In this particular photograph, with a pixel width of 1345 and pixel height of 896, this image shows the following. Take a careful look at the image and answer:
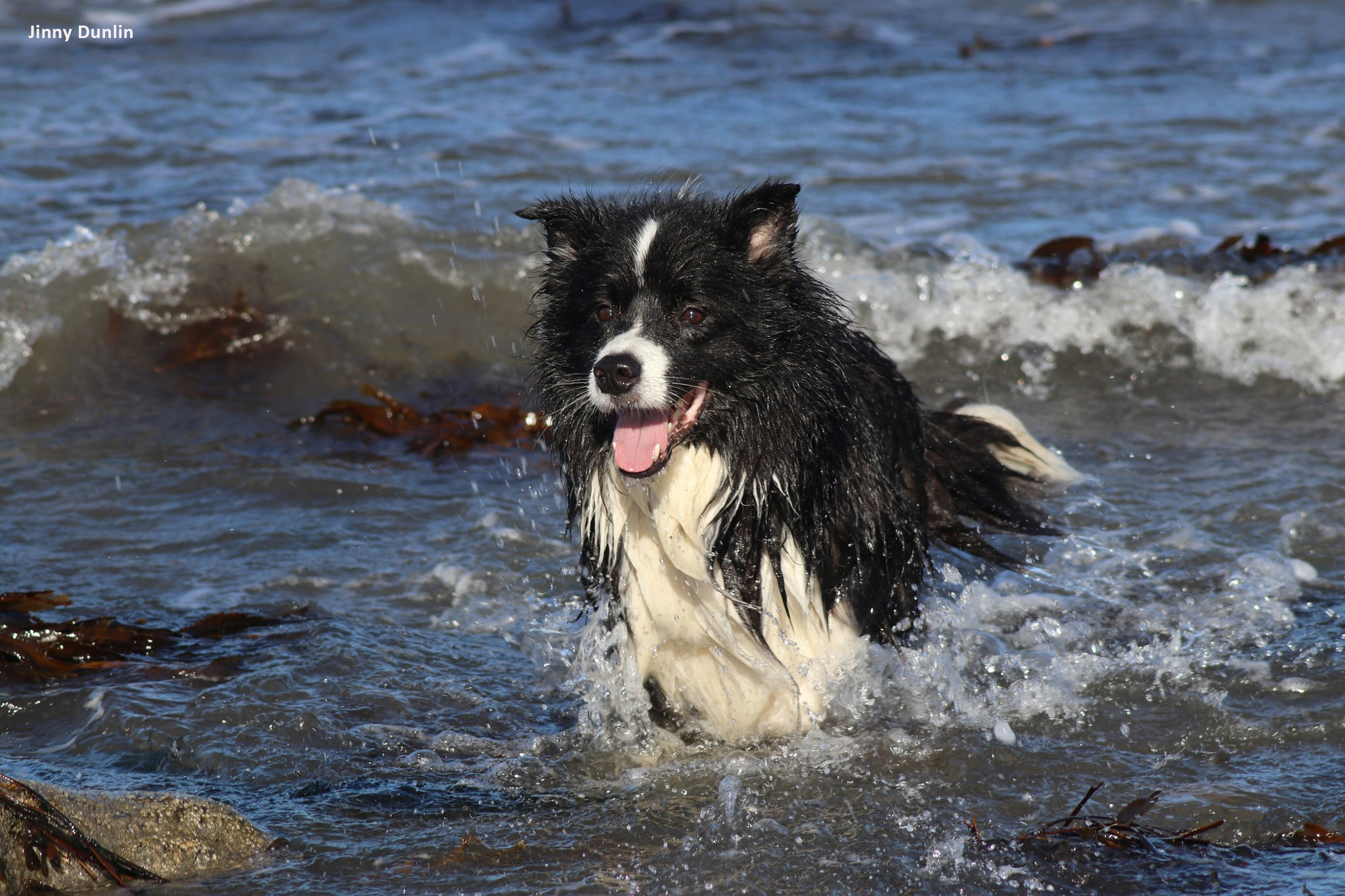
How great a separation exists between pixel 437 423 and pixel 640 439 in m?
3.70

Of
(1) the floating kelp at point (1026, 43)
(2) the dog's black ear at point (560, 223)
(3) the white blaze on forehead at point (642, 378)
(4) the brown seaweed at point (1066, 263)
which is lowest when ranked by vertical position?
(3) the white blaze on forehead at point (642, 378)

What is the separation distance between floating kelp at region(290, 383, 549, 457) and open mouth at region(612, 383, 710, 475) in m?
3.31

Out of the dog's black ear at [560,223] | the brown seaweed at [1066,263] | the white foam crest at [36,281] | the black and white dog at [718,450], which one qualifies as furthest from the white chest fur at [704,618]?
the white foam crest at [36,281]

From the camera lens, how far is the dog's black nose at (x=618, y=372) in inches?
149

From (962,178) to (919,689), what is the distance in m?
7.05

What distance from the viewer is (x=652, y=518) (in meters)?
4.15

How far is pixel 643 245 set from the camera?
3.98 m

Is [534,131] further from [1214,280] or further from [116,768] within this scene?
[116,768]

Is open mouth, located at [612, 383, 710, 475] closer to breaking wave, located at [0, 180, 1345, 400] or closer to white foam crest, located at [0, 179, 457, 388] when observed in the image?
breaking wave, located at [0, 180, 1345, 400]

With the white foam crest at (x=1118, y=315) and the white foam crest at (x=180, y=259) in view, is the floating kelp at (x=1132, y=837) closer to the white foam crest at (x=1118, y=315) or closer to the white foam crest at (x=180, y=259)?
the white foam crest at (x=1118, y=315)

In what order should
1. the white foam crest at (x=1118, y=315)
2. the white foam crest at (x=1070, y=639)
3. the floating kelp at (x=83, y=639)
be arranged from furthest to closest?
the white foam crest at (x=1118, y=315)
the floating kelp at (x=83, y=639)
the white foam crest at (x=1070, y=639)

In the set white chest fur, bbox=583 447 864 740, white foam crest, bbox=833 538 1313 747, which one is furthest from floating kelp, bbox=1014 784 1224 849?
white chest fur, bbox=583 447 864 740

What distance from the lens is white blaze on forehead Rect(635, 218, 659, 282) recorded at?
396cm

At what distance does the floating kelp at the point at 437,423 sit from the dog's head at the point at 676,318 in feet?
10.5
